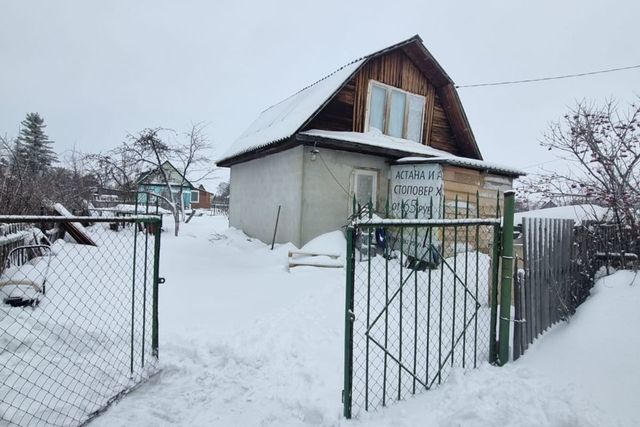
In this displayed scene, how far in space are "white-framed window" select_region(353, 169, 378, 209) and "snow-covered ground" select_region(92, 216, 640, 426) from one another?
4990mm

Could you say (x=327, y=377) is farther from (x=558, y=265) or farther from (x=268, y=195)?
(x=268, y=195)

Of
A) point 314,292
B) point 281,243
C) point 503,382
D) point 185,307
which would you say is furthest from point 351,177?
point 503,382

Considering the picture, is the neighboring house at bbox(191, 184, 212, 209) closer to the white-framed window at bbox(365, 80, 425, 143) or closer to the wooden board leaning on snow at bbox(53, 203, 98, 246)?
the wooden board leaning on snow at bbox(53, 203, 98, 246)

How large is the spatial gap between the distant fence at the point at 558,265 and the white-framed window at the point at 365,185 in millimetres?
5582

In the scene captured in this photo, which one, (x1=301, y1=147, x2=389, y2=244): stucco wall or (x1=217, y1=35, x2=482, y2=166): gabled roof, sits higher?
(x1=217, y1=35, x2=482, y2=166): gabled roof

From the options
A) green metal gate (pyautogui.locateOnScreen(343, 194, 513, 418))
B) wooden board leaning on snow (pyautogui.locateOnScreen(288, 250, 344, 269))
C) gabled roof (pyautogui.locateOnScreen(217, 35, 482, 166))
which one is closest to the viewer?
green metal gate (pyautogui.locateOnScreen(343, 194, 513, 418))

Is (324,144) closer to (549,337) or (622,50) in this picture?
(549,337)

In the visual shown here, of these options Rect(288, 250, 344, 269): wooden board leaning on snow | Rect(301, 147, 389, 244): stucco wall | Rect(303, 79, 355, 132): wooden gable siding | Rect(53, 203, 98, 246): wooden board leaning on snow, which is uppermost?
Rect(303, 79, 355, 132): wooden gable siding

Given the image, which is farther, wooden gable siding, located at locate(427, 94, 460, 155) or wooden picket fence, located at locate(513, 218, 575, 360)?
wooden gable siding, located at locate(427, 94, 460, 155)

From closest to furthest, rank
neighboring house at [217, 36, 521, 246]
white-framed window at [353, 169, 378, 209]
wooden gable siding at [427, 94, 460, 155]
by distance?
neighboring house at [217, 36, 521, 246], white-framed window at [353, 169, 378, 209], wooden gable siding at [427, 94, 460, 155]

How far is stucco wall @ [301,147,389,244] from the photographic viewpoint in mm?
8586

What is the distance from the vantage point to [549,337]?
10.9 feet

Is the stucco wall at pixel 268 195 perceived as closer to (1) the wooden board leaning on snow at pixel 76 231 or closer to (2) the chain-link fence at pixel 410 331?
(2) the chain-link fence at pixel 410 331

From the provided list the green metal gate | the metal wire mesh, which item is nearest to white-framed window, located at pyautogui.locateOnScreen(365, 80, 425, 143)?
the metal wire mesh
